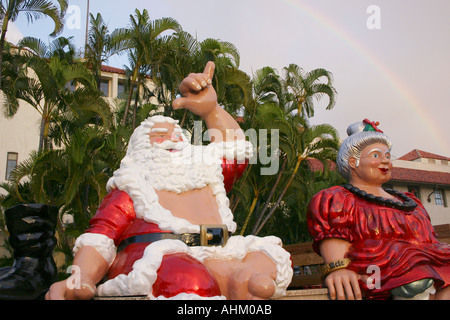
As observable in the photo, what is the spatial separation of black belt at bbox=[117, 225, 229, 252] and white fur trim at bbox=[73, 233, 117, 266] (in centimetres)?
11

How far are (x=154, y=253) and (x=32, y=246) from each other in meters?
0.85

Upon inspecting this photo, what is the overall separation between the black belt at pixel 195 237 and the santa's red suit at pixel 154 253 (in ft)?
0.08

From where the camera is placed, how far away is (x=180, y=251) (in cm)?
280

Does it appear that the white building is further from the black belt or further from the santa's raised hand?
the black belt

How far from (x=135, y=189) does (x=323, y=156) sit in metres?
9.75

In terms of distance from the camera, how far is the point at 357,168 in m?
3.66

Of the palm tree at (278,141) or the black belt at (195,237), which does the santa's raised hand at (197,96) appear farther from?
the palm tree at (278,141)

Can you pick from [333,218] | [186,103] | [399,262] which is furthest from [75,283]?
[399,262]

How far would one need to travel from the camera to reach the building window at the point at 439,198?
23.1 meters

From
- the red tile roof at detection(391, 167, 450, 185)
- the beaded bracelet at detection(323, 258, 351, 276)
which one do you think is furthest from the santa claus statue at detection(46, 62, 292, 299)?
the red tile roof at detection(391, 167, 450, 185)

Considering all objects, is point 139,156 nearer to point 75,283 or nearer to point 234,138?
point 234,138

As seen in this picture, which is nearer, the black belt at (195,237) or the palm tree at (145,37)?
the black belt at (195,237)

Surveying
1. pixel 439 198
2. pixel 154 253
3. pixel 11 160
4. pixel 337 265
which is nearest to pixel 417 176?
pixel 439 198

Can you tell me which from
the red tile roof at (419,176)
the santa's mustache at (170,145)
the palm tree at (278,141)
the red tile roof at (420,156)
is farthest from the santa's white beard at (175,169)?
the red tile roof at (420,156)
